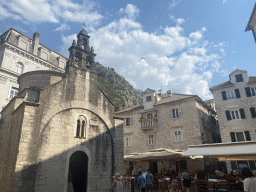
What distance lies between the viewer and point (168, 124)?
82.5ft

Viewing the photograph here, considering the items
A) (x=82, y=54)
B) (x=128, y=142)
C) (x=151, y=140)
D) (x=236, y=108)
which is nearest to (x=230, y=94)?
(x=236, y=108)

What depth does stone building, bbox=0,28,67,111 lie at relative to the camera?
26.8m

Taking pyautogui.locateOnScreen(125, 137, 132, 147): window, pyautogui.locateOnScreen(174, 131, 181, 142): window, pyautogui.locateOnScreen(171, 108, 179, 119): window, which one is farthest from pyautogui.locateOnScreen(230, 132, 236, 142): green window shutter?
pyautogui.locateOnScreen(125, 137, 132, 147): window

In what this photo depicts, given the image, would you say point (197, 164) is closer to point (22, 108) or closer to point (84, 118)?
point (84, 118)

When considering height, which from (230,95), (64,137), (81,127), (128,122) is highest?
(230,95)

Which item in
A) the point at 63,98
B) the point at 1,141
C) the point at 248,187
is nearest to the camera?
the point at 248,187

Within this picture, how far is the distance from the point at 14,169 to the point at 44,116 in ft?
10.0

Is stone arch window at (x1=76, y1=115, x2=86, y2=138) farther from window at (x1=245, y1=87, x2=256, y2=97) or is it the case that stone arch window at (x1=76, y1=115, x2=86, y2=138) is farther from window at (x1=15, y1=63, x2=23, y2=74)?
window at (x1=15, y1=63, x2=23, y2=74)

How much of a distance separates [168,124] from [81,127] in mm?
16033

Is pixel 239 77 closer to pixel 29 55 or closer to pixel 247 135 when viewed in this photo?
pixel 247 135

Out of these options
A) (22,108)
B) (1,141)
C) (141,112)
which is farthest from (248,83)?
(1,141)

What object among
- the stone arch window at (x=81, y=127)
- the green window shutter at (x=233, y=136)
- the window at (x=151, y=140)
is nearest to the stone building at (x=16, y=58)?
the stone arch window at (x=81, y=127)

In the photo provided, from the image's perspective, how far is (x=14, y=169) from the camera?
8930mm

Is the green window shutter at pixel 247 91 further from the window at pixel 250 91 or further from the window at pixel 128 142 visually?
the window at pixel 128 142
